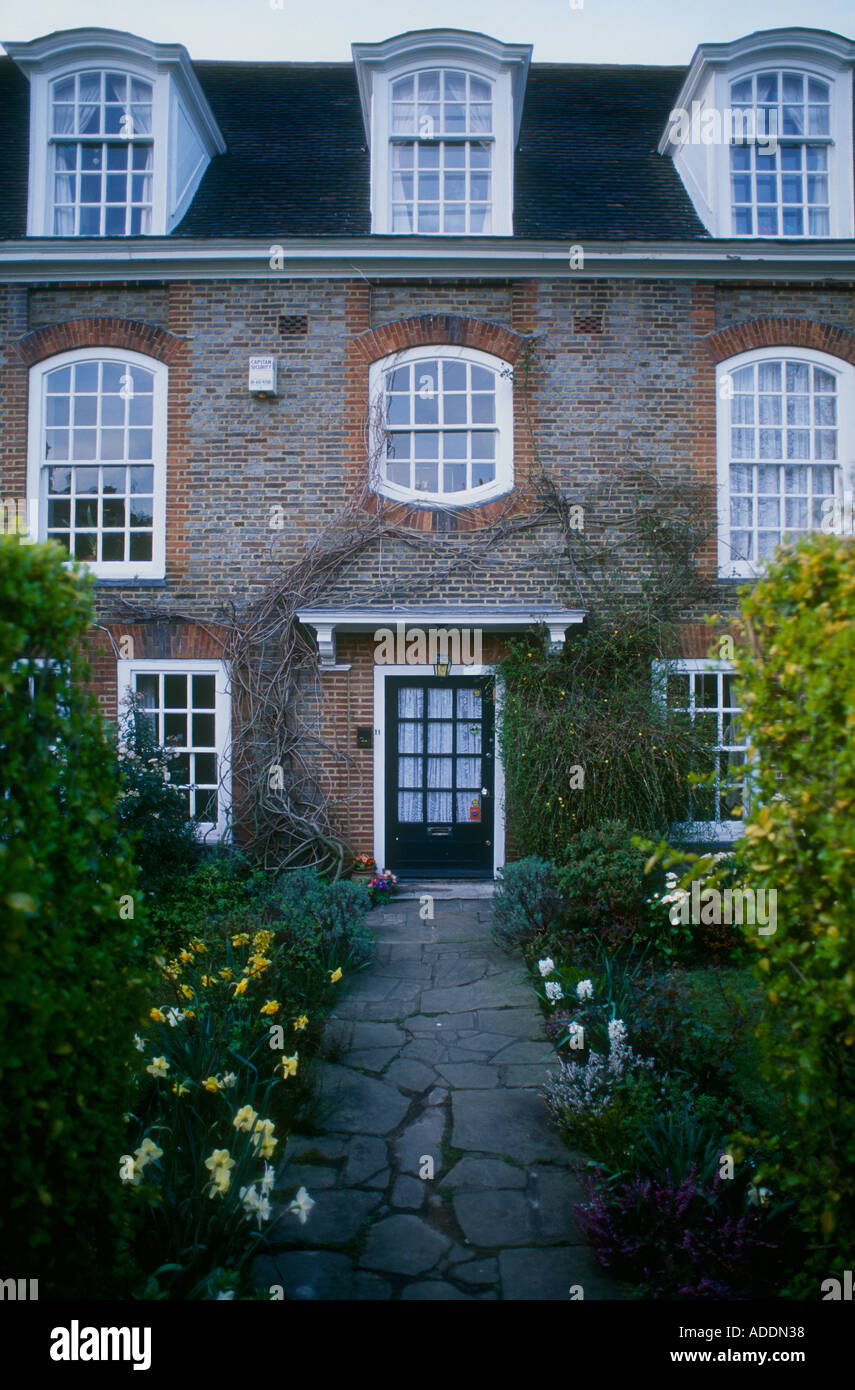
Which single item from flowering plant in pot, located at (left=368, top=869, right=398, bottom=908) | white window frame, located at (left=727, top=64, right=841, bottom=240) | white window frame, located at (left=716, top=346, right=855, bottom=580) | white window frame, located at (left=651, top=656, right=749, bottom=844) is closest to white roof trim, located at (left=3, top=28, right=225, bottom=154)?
white window frame, located at (left=727, top=64, right=841, bottom=240)

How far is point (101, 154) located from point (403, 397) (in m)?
4.48

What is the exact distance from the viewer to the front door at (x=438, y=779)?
8859mm

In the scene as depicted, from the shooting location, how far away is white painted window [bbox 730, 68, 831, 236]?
9.04 m

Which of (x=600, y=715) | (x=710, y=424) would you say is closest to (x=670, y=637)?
(x=600, y=715)

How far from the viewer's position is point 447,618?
830 centimetres

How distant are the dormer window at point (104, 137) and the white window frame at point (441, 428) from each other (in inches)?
117

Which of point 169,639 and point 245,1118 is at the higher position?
point 169,639

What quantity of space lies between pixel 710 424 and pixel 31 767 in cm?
833

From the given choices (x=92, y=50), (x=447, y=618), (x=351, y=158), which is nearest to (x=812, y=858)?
(x=447, y=618)

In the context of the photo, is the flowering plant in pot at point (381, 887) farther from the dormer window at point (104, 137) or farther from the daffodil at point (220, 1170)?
the dormer window at point (104, 137)

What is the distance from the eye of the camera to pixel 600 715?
7.68 metres

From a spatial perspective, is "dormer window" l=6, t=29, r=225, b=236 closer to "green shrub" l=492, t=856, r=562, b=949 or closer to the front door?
the front door

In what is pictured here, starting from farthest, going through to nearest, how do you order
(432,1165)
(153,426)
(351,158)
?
(351,158) → (153,426) → (432,1165)

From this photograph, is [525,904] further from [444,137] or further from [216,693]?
[444,137]
